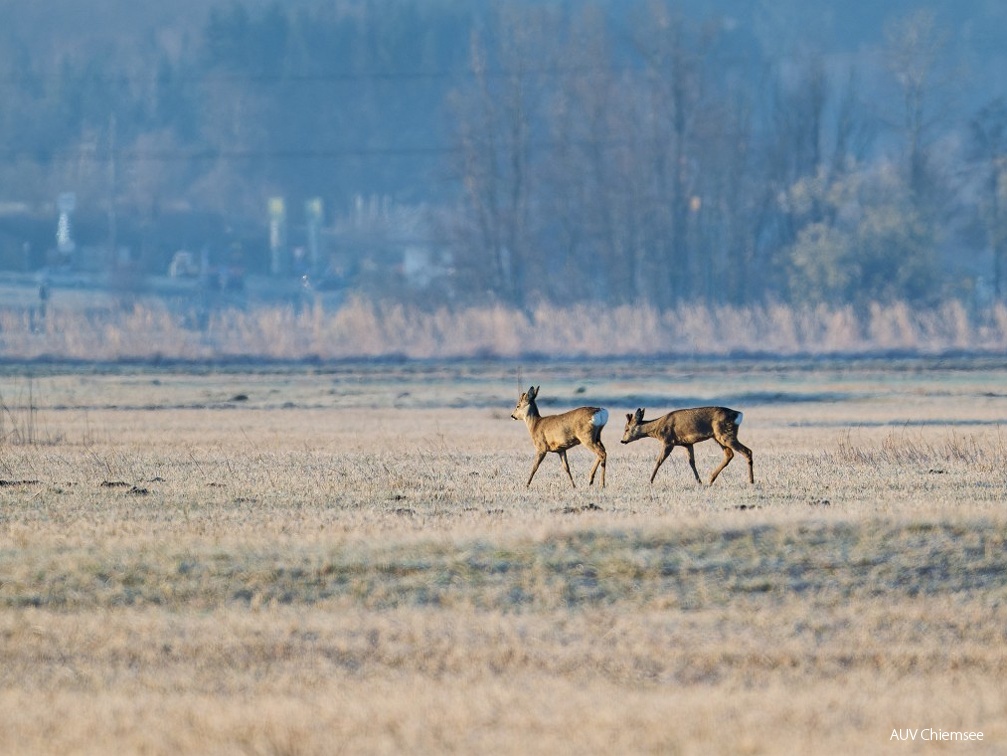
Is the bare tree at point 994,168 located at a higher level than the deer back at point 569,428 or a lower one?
higher

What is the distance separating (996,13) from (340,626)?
117495mm

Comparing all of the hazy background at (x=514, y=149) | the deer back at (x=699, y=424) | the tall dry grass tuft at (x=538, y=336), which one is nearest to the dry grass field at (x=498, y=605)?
the deer back at (x=699, y=424)

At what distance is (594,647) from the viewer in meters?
10.8

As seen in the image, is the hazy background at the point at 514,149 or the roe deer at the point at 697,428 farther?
the hazy background at the point at 514,149

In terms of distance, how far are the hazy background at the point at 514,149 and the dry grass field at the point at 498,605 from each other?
153 ft

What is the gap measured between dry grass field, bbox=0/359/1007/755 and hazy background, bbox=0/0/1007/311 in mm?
46648

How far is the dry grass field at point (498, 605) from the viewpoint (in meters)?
9.11

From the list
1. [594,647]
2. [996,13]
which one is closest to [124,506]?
[594,647]

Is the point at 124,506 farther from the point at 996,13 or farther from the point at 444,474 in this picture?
the point at 996,13

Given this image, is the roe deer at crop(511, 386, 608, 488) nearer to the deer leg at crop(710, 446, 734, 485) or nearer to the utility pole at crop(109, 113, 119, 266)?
the deer leg at crop(710, 446, 734, 485)

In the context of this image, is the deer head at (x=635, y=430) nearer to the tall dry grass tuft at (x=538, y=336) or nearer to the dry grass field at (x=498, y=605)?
the dry grass field at (x=498, y=605)

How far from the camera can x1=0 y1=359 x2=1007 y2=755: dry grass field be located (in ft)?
29.9

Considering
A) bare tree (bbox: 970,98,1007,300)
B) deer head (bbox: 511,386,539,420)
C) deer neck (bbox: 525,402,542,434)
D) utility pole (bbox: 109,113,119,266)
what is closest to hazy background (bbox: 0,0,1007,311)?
bare tree (bbox: 970,98,1007,300)

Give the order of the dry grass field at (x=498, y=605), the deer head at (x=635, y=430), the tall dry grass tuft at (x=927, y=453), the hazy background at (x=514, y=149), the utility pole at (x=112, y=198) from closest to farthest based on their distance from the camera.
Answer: the dry grass field at (x=498, y=605) < the deer head at (x=635, y=430) < the tall dry grass tuft at (x=927, y=453) < the hazy background at (x=514, y=149) < the utility pole at (x=112, y=198)
